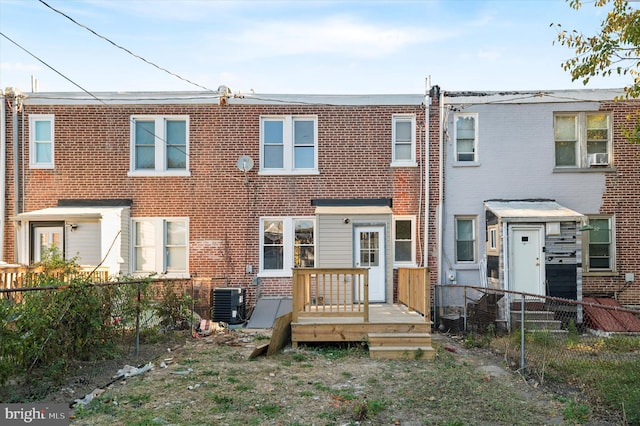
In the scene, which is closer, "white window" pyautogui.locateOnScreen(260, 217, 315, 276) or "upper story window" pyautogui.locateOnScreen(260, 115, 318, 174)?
"white window" pyautogui.locateOnScreen(260, 217, 315, 276)

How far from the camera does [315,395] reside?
6.51m

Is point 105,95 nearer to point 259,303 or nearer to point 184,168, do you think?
point 184,168

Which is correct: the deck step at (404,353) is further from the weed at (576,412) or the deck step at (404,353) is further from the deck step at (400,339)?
the weed at (576,412)

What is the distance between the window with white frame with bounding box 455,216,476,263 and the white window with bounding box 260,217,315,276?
4.08 metres

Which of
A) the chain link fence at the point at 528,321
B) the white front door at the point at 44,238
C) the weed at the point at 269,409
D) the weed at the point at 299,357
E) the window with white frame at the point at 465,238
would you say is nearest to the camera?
the weed at the point at 269,409

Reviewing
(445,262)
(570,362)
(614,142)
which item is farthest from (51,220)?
(614,142)

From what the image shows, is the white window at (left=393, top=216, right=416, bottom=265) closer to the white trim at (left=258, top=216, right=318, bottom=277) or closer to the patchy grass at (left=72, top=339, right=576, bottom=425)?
the white trim at (left=258, top=216, right=318, bottom=277)

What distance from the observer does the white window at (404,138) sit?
14125 millimetres

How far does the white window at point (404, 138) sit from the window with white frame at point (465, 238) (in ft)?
7.37

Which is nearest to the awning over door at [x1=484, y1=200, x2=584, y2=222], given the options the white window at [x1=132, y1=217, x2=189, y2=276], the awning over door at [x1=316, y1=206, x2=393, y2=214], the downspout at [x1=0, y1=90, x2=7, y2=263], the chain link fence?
the chain link fence

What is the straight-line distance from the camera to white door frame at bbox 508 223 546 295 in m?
12.7

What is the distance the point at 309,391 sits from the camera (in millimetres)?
6676

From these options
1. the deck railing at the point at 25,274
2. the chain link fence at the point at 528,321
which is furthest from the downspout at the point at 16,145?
the chain link fence at the point at 528,321

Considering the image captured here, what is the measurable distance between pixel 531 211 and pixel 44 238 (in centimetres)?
1302
